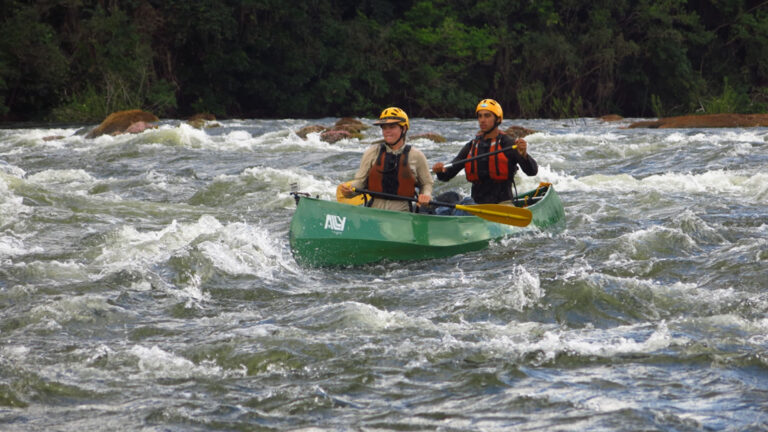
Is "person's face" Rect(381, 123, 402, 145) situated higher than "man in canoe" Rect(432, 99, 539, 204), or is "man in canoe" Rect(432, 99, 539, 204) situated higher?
"person's face" Rect(381, 123, 402, 145)

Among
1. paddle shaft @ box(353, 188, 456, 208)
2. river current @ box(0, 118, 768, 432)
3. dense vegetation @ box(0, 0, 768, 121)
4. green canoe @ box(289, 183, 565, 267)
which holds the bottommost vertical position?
river current @ box(0, 118, 768, 432)

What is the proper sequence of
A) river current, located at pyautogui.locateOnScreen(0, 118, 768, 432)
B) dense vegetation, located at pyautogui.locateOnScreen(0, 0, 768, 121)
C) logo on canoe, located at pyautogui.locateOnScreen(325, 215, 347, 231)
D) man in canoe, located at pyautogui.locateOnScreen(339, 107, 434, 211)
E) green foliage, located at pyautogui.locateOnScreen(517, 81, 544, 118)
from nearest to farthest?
river current, located at pyautogui.locateOnScreen(0, 118, 768, 432), logo on canoe, located at pyautogui.locateOnScreen(325, 215, 347, 231), man in canoe, located at pyautogui.locateOnScreen(339, 107, 434, 211), dense vegetation, located at pyautogui.locateOnScreen(0, 0, 768, 121), green foliage, located at pyautogui.locateOnScreen(517, 81, 544, 118)

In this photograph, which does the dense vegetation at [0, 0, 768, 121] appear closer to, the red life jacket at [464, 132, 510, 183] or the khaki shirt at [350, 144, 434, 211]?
the red life jacket at [464, 132, 510, 183]

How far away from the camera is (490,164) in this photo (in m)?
7.76

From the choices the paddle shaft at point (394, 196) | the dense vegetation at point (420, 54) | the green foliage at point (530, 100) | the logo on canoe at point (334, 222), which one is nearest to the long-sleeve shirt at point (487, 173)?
the paddle shaft at point (394, 196)

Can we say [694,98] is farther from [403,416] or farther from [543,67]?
[403,416]

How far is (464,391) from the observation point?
3922 millimetres

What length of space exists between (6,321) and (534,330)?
3033 mm

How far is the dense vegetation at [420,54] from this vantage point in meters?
29.0

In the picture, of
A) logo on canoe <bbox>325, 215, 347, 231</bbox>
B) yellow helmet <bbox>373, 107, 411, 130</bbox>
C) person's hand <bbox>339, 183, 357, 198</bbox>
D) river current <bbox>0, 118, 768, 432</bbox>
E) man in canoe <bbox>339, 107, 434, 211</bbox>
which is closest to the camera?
river current <bbox>0, 118, 768, 432</bbox>

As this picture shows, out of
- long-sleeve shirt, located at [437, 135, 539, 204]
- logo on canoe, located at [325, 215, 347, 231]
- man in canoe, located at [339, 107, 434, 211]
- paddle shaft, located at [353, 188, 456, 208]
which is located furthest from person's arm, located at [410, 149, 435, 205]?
logo on canoe, located at [325, 215, 347, 231]

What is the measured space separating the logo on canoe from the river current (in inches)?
8.0

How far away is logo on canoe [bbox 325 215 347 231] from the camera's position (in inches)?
263

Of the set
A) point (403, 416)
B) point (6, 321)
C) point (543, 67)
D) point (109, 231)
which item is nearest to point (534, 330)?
point (403, 416)
